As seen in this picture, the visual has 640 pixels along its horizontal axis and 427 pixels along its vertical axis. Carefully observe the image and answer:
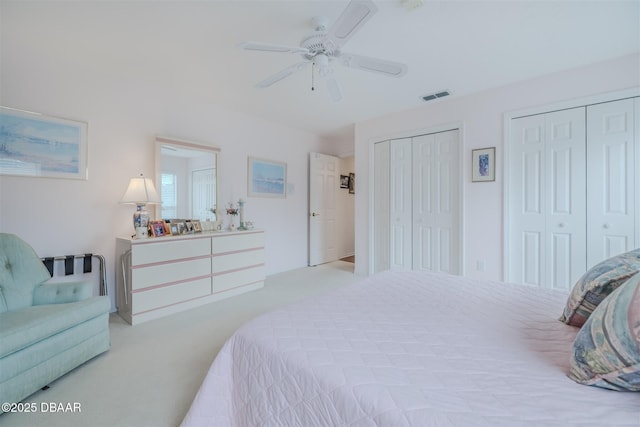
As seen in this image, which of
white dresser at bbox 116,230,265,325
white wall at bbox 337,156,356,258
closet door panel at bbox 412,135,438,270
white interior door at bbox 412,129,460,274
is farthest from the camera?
white wall at bbox 337,156,356,258

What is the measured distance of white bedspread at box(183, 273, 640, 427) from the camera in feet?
2.31

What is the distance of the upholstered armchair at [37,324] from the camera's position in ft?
4.71

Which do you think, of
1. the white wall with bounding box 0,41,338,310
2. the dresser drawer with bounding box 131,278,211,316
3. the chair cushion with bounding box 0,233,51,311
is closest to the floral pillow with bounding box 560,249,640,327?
the dresser drawer with bounding box 131,278,211,316

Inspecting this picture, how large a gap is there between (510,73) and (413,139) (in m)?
1.27

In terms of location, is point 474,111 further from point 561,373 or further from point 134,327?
point 134,327

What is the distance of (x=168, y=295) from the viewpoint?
271 cm

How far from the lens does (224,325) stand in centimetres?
248

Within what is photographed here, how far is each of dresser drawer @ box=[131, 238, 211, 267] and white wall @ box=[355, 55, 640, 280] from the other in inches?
116

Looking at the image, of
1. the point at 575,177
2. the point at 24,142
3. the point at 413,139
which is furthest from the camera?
the point at 413,139

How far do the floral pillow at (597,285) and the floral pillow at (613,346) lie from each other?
34 cm

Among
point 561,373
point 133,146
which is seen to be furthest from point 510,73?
point 133,146

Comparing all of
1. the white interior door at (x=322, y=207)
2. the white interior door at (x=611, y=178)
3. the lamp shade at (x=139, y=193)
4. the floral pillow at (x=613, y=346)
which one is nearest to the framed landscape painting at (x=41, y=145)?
the lamp shade at (x=139, y=193)

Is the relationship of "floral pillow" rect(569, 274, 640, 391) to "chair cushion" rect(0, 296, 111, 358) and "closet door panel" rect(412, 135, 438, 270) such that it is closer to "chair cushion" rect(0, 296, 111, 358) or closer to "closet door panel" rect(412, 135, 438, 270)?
"chair cushion" rect(0, 296, 111, 358)

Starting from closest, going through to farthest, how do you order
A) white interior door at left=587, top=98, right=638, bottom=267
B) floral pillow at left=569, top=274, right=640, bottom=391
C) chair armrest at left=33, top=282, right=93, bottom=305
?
floral pillow at left=569, top=274, right=640, bottom=391
chair armrest at left=33, top=282, right=93, bottom=305
white interior door at left=587, top=98, right=638, bottom=267
